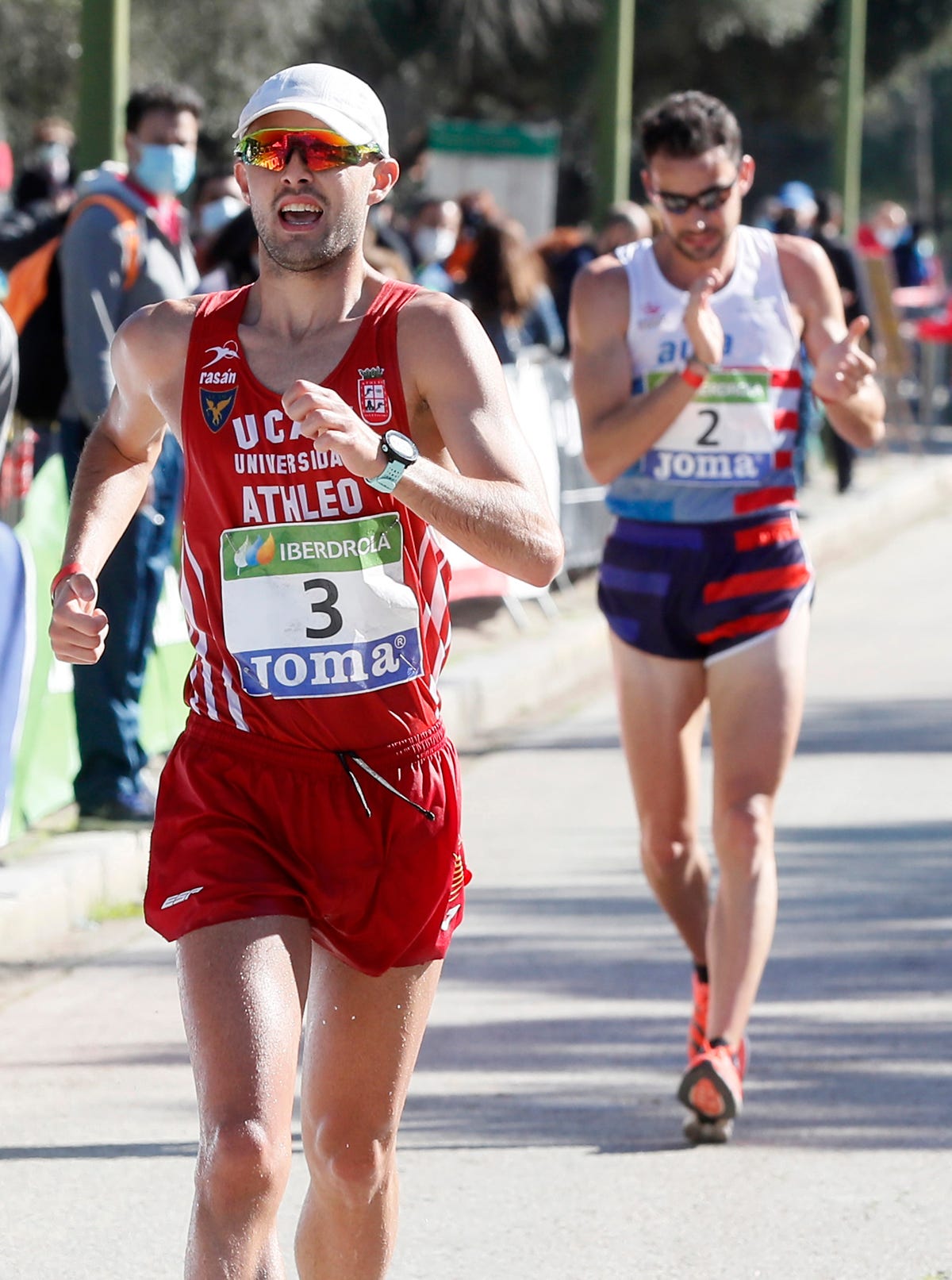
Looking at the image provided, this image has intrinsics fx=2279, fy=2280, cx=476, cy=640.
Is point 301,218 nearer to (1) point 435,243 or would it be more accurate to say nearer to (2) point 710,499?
(2) point 710,499

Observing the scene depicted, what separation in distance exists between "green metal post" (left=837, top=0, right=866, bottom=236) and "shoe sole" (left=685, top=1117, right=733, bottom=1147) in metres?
18.8

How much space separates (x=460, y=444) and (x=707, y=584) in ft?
6.06

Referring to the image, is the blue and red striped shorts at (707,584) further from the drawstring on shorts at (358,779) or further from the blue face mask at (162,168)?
the blue face mask at (162,168)

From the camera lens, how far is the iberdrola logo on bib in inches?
130

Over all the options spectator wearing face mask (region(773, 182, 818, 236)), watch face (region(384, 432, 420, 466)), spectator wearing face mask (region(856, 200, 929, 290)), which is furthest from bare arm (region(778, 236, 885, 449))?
spectator wearing face mask (region(856, 200, 929, 290))

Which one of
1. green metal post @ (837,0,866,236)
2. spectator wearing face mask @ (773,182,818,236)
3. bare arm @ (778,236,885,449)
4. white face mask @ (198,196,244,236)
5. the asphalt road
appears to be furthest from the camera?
green metal post @ (837,0,866,236)

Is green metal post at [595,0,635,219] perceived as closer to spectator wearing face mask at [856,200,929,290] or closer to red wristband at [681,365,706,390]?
spectator wearing face mask at [856,200,929,290]

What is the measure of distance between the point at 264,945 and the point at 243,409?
778 millimetres

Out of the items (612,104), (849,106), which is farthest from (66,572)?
(849,106)

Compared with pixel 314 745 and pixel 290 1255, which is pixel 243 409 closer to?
pixel 314 745

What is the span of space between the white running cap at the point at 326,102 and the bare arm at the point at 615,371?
1.60 metres

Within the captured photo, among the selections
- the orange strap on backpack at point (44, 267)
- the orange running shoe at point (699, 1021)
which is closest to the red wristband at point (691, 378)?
the orange running shoe at point (699, 1021)

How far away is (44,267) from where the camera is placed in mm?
7320

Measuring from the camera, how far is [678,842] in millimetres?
5203
